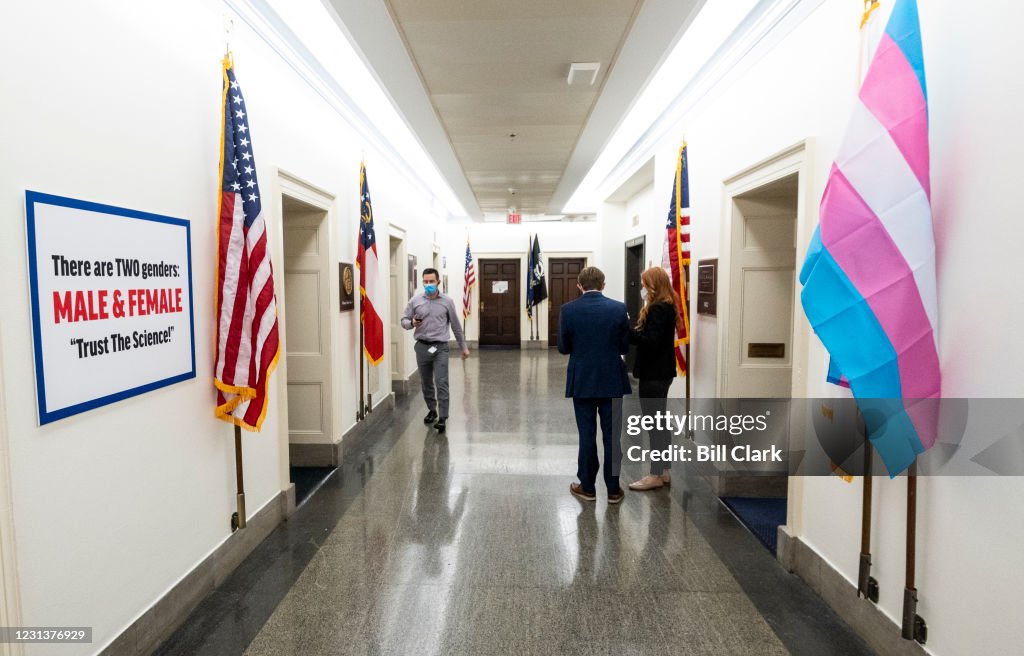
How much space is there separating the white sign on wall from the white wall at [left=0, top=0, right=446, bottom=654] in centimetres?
5

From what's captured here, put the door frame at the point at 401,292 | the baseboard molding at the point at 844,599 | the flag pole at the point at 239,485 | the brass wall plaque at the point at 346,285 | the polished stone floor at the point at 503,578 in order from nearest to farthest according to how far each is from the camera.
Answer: the baseboard molding at the point at 844,599 → the polished stone floor at the point at 503,578 → the flag pole at the point at 239,485 → the brass wall plaque at the point at 346,285 → the door frame at the point at 401,292

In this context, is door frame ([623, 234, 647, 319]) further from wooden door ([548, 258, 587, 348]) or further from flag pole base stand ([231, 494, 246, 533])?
flag pole base stand ([231, 494, 246, 533])

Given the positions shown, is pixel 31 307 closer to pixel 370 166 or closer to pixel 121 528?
pixel 121 528

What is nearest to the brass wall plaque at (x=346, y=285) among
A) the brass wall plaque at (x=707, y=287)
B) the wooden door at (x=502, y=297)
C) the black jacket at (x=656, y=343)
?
the black jacket at (x=656, y=343)

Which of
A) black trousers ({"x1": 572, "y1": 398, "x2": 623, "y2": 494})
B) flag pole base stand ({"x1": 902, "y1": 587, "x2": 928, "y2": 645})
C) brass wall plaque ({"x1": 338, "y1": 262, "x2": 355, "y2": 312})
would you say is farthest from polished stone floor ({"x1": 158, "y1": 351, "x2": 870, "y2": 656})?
brass wall plaque ({"x1": 338, "y1": 262, "x2": 355, "y2": 312})

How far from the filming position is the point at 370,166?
5.68 metres

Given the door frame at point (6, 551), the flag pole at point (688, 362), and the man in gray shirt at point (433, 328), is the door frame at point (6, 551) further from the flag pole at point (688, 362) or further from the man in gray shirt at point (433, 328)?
the flag pole at point (688, 362)

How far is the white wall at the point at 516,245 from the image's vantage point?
40.7ft

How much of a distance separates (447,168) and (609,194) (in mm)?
3047

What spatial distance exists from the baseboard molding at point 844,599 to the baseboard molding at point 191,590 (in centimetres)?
294

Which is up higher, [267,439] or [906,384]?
[906,384]

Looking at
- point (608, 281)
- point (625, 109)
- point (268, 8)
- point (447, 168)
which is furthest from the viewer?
point (608, 281)

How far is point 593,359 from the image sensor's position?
143 inches

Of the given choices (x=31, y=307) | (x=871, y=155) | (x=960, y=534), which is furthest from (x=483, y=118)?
(x=960, y=534)
